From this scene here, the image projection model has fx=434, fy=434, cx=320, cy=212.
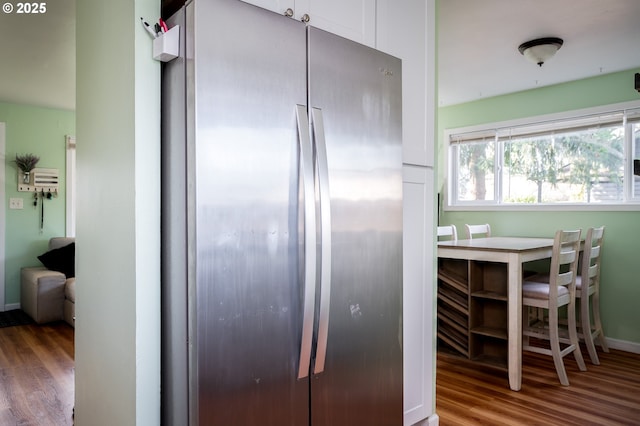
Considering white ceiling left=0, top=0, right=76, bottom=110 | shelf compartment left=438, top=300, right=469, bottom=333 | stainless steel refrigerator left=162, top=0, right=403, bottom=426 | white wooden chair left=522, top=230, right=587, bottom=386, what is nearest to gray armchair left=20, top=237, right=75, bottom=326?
white ceiling left=0, top=0, right=76, bottom=110

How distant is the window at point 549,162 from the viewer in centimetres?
378

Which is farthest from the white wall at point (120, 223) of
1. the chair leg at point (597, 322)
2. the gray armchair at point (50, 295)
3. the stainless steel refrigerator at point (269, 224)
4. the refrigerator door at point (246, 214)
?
the chair leg at point (597, 322)

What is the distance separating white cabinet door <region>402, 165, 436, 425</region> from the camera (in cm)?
196

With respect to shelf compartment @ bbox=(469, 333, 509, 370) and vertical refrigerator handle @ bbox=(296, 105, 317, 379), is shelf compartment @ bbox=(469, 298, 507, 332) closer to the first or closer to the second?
shelf compartment @ bbox=(469, 333, 509, 370)

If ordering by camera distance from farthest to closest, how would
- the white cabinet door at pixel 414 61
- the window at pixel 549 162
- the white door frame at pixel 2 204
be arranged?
1. the white door frame at pixel 2 204
2. the window at pixel 549 162
3. the white cabinet door at pixel 414 61

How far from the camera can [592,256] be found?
10.9 ft

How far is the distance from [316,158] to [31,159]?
5051 mm

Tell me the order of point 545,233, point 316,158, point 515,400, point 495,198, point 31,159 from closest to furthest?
point 316,158
point 515,400
point 545,233
point 495,198
point 31,159

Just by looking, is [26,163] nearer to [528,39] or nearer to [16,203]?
[16,203]

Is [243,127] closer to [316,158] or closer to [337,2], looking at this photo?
[316,158]

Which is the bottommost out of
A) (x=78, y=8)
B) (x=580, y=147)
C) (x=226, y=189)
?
(x=226, y=189)

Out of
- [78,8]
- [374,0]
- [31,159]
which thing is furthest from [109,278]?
[31,159]

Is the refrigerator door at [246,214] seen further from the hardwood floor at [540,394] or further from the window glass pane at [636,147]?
the window glass pane at [636,147]

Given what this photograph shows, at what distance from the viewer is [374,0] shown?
1.78 metres
